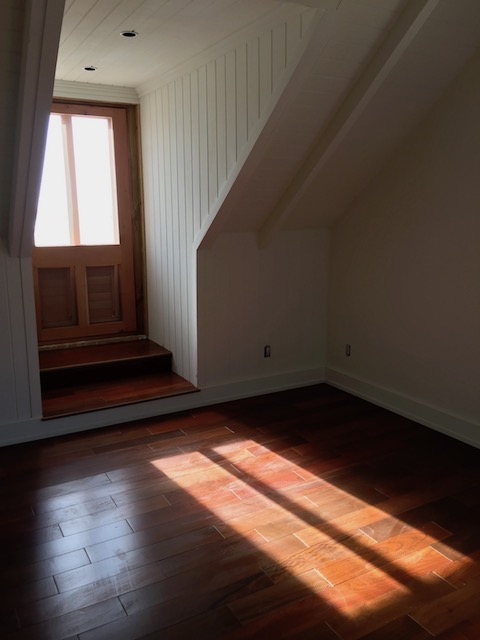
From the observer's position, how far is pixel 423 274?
3512 millimetres

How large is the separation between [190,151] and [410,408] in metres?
2.25

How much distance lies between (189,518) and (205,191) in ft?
6.73

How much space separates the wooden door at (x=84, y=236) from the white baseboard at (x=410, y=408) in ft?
6.08

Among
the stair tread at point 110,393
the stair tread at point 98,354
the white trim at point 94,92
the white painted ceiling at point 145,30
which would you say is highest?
the white painted ceiling at point 145,30

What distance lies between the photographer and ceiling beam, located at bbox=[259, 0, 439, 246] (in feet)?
8.39

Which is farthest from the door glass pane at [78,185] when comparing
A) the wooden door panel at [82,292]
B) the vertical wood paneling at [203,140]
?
the vertical wood paneling at [203,140]

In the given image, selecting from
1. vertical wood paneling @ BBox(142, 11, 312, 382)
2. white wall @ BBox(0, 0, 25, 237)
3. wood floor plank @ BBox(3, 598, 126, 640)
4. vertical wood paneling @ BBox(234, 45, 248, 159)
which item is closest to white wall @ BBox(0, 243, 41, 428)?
white wall @ BBox(0, 0, 25, 237)

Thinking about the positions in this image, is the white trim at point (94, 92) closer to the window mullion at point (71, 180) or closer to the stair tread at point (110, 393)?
the window mullion at point (71, 180)

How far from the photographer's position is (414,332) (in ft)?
11.9

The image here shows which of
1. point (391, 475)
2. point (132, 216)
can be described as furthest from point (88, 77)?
point (391, 475)

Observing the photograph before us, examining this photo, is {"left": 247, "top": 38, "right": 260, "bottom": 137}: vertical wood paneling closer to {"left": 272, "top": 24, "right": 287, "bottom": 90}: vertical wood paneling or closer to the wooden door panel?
{"left": 272, "top": 24, "right": 287, "bottom": 90}: vertical wood paneling

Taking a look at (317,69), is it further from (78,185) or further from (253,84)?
(78,185)

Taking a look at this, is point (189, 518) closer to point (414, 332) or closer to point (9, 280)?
point (9, 280)

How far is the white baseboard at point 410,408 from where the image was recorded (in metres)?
3.32
